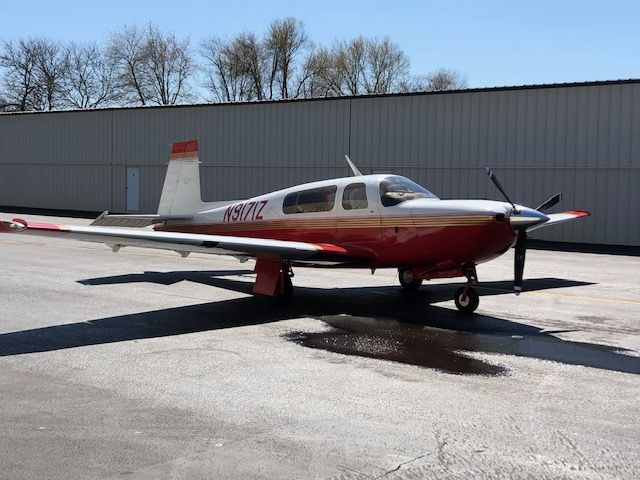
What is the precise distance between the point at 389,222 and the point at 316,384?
4.46m

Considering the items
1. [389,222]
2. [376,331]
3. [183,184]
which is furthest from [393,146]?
[376,331]

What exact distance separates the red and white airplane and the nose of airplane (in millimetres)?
13

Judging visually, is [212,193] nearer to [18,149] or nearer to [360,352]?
[18,149]

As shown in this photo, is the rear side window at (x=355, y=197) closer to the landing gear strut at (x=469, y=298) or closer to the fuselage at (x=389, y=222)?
the fuselage at (x=389, y=222)

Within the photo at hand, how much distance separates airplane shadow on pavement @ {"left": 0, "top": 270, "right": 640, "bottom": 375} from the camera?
24.7 feet

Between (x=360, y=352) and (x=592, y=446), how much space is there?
3.24m

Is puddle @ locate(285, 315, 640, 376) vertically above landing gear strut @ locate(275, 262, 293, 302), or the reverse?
landing gear strut @ locate(275, 262, 293, 302)

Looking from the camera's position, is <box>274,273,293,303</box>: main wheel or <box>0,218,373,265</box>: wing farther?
<box>274,273,293,303</box>: main wheel

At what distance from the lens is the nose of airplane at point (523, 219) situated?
30.3 feet

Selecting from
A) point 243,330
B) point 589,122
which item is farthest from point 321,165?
point 243,330

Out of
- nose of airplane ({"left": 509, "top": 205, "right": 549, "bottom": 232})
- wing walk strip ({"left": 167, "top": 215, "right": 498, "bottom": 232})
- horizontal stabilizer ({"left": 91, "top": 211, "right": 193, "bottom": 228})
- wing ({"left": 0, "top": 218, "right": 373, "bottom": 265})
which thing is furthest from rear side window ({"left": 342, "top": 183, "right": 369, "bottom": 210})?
horizontal stabilizer ({"left": 91, "top": 211, "right": 193, "bottom": 228})

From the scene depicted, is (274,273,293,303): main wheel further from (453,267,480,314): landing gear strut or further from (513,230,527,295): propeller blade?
(513,230,527,295): propeller blade

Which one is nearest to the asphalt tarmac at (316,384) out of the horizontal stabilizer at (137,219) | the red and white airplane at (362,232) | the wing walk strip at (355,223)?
the red and white airplane at (362,232)

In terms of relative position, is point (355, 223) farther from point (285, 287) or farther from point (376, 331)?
point (376, 331)
